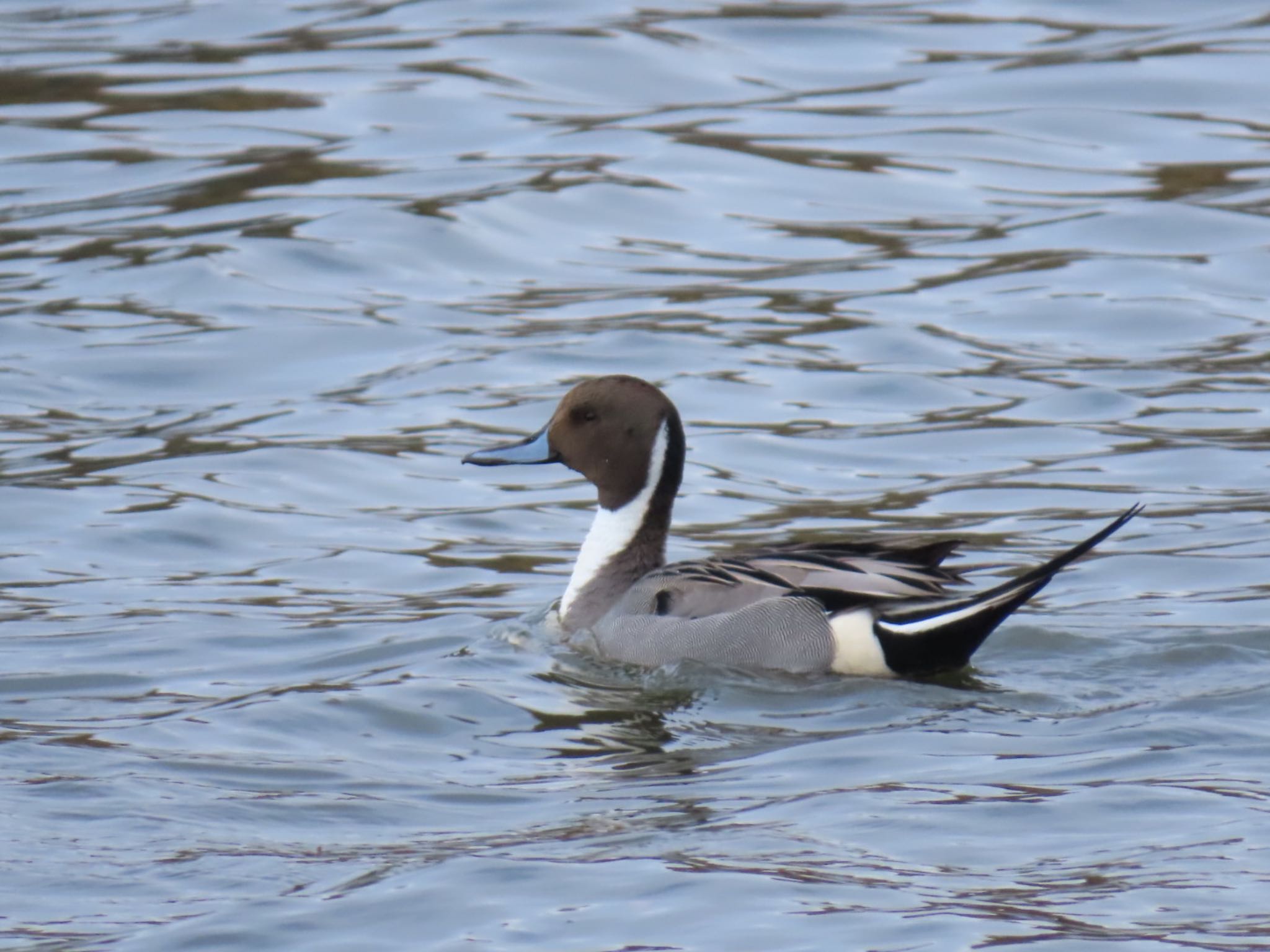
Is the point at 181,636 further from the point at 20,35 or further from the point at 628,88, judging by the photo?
the point at 20,35

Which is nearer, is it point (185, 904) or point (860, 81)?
point (185, 904)

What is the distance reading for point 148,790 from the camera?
5719 mm

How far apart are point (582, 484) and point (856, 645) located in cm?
308

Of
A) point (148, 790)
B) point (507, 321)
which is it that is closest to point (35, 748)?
point (148, 790)

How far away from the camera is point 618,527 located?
25.5 ft

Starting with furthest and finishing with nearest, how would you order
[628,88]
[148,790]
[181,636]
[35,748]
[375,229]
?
[628,88] < [375,229] < [181,636] < [35,748] < [148,790]

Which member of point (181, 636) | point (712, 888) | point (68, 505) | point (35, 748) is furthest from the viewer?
point (68, 505)

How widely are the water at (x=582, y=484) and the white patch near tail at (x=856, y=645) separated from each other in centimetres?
25

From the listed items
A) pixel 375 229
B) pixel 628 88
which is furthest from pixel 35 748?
pixel 628 88

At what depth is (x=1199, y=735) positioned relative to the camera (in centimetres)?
600

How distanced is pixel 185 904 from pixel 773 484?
482 centimetres

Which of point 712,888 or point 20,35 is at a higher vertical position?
point 20,35

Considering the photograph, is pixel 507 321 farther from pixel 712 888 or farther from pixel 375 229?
pixel 712 888

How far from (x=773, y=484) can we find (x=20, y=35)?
910 cm
